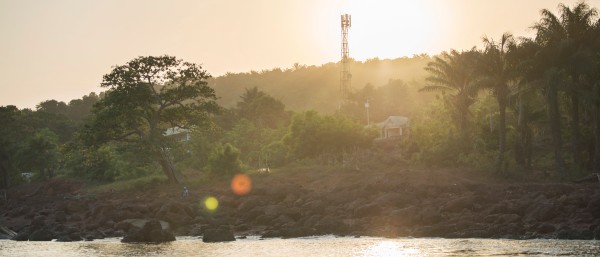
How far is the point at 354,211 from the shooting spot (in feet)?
155

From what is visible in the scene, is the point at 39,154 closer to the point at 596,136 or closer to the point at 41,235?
the point at 41,235

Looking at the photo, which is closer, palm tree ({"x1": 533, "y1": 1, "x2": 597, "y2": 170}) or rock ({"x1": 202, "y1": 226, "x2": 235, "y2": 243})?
rock ({"x1": 202, "y1": 226, "x2": 235, "y2": 243})

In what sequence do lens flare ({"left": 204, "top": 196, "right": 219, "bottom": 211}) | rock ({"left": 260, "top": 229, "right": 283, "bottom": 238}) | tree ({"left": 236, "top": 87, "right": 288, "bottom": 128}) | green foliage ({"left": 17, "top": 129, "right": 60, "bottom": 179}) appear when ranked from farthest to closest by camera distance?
tree ({"left": 236, "top": 87, "right": 288, "bottom": 128}) < green foliage ({"left": 17, "top": 129, "right": 60, "bottom": 179}) < lens flare ({"left": 204, "top": 196, "right": 219, "bottom": 211}) < rock ({"left": 260, "top": 229, "right": 283, "bottom": 238})

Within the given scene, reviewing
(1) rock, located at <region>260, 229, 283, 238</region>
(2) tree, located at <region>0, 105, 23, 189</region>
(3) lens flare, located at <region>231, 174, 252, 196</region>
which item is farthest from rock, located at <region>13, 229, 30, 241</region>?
(2) tree, located at <region>0, 105, 23, 189</region>

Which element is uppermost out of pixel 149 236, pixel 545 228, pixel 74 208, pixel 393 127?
pixel 393 127

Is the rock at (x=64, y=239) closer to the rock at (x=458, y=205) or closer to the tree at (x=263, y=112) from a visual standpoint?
the rock at (x=458, y=205)

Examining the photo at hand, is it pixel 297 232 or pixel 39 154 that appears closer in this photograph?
pixel 297 232

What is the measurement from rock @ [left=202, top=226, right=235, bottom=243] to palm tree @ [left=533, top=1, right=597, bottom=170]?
24886 mm

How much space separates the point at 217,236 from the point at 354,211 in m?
9.12

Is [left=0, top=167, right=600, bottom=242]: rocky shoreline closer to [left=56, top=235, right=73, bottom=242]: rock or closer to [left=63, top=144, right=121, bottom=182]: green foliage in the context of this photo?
[left=56, top=235, right=73, bottom=242]: rock

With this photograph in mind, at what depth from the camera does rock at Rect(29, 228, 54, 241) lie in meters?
46.7

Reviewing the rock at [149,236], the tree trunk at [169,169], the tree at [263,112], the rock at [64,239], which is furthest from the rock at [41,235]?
the tree at [263,112]

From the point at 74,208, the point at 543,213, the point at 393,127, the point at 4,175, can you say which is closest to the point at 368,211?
the point at 543,213

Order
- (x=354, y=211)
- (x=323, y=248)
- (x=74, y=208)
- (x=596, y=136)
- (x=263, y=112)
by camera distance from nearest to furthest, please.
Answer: (x=323, y=248) < (x=354, y=211) < (x=596, y=136) < (x=74, y=208) < (x=263, y=112)
